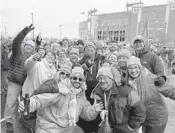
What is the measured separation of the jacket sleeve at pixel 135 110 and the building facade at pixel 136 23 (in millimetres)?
42243

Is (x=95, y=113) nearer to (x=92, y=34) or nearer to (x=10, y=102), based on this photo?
(x=10, y=102)

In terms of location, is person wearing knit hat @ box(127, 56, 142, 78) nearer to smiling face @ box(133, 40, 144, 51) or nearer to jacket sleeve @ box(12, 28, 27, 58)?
smiling face @ box(133, 40, 144, 51)

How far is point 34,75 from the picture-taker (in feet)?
10.7

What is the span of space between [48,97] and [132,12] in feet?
220

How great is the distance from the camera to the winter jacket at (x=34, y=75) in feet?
10.6

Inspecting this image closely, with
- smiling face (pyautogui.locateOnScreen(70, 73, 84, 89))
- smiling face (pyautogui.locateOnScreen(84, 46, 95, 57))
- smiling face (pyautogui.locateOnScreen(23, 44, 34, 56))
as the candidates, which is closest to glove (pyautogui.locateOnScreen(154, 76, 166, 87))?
smiling face (pyautogui.locateOnScreen(70, 73, 84, 89))

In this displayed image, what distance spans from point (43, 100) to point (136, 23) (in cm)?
6411

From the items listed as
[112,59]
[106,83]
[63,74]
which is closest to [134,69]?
[106,83]

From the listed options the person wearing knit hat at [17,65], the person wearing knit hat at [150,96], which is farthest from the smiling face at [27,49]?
the person wearing knit hat at [150,96]

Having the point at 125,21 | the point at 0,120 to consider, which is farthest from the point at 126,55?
the point at 125,21

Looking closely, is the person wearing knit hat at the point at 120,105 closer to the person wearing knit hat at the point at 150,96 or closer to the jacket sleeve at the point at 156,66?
the person wearing knit hat at the point at 150,96

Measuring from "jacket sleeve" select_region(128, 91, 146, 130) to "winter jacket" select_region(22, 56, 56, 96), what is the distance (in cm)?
148

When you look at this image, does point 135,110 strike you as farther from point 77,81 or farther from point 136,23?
point 136,23

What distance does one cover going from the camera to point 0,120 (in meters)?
4.29
